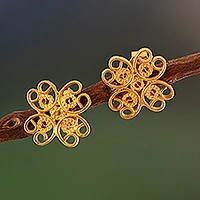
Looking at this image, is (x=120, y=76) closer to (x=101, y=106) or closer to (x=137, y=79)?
(x=137, y=79)

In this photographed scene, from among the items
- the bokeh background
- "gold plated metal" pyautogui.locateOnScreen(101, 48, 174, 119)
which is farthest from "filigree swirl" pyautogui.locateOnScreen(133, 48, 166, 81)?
the bokeh background

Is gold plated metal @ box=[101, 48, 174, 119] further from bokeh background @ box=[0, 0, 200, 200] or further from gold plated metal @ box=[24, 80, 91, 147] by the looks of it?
bokeh background @ box=[0, 0, 200, 200]

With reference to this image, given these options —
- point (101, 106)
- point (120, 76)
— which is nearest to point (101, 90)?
point (120, 76)

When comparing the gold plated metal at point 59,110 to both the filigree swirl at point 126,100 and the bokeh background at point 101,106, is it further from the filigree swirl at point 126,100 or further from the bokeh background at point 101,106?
the bokeh background at point 101,106

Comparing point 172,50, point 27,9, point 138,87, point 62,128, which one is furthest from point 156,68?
point 27,9

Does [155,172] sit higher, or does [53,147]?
[53,147]

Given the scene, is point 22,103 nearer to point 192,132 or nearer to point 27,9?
point 27,9
